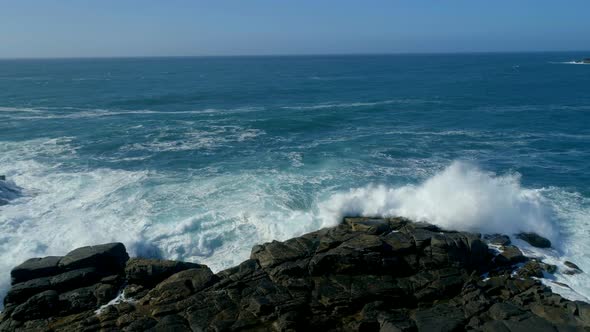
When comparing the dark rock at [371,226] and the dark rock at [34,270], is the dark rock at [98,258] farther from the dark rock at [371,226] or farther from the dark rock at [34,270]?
the dark rock at [371,226]

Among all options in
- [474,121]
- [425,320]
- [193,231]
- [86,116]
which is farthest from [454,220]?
[86,116]

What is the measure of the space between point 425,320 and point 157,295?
10.7m

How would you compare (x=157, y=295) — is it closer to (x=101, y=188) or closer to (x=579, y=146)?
(x=101, y=188)

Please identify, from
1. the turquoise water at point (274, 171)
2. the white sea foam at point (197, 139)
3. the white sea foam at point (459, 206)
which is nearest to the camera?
the white sea foam at point (459, 206)

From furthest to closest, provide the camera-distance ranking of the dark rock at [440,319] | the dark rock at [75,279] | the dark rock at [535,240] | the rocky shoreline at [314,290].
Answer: the dark rock at [535,240] < the dark rock at [75,279] < the rocky shoreline at [314,290] < the dark rock at [440,319]

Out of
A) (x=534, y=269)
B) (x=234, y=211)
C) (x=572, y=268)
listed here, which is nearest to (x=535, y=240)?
(x=572, y=268)

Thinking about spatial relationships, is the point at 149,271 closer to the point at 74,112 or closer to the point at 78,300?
the point at 78,300

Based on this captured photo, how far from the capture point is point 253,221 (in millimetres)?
27016

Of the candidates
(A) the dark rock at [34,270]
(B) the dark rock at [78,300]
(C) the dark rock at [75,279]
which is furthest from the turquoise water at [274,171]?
(B) the dark rock at [78,300]

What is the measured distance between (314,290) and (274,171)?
1835cm

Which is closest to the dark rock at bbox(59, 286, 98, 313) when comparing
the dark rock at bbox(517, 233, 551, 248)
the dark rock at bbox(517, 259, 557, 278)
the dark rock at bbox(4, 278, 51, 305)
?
the dark rock at bbox(4, 278, 51, 305)

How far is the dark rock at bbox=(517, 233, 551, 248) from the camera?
2403 cm

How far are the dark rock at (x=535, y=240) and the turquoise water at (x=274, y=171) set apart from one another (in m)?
0.66

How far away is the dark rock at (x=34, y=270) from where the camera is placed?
770 inches
